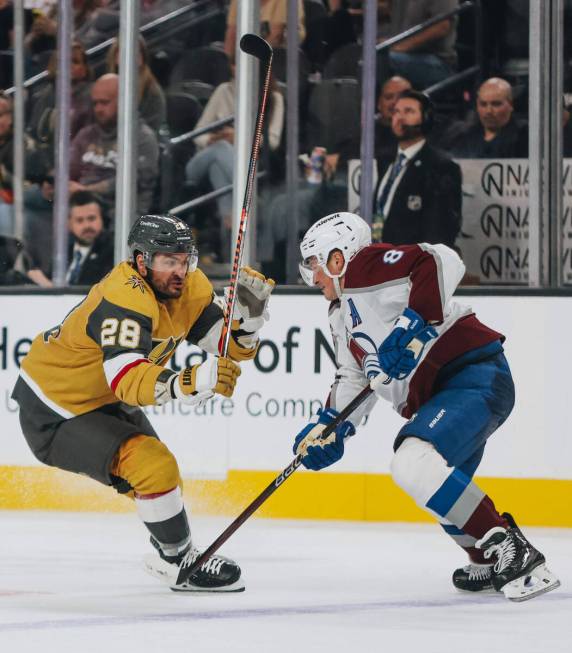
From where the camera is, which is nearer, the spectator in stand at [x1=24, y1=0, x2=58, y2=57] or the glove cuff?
the glove cuff

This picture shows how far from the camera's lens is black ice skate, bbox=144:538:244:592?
4.17 m

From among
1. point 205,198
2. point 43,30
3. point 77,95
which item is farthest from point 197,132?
point 43,30

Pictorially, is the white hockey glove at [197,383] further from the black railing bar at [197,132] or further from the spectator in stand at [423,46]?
the black railing bar at [197,132]

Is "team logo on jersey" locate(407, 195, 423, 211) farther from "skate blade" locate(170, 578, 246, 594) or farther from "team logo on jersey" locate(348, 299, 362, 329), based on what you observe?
"skate blade" locate(170, 578, 246, 594)

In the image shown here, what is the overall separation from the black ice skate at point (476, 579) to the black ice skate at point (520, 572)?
27cm

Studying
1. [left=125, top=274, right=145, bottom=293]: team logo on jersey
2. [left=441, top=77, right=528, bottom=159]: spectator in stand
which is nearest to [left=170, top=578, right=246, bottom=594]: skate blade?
[left=125, top=274, right=145, bottom=293]: team logo on jersey

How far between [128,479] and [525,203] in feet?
8.39

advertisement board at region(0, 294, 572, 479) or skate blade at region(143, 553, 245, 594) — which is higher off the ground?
advertisement board at region(0, 294, 572, 479)

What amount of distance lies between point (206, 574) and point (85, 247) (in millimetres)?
2831

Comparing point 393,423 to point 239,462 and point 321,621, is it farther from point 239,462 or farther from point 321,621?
point 321,621

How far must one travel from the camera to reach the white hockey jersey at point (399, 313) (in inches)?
160

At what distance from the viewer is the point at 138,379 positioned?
12.9 ft

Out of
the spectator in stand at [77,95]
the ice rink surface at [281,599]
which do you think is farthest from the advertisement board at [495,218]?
the spectator in stand at [77,95]

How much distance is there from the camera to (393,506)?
6.01 m
